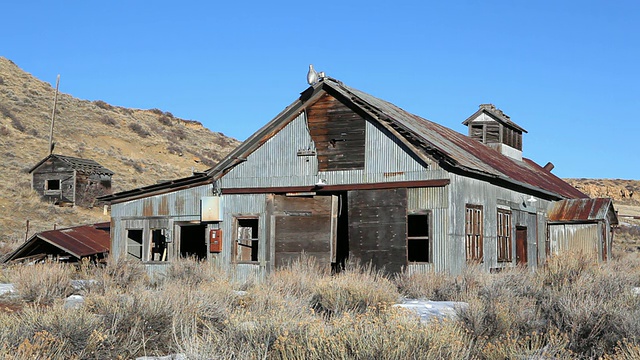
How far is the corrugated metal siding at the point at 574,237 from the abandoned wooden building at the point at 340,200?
7.84ft

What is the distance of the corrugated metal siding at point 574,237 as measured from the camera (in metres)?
23.7

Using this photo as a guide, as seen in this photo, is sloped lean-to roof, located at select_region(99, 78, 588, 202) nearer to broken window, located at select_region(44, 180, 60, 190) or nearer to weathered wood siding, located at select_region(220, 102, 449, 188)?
weathered wood siding, located at select_region(220, 102, 449, 188)

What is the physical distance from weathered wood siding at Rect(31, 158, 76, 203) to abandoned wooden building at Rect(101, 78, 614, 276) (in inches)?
711

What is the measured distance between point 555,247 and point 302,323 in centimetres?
1866

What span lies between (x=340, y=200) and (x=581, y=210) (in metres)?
9.49

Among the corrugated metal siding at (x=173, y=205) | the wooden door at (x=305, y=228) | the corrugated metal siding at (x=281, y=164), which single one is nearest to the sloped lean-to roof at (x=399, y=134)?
the corrugated metal siding at (x=281, y=164)

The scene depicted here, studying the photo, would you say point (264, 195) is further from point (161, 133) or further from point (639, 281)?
point (161, 133)

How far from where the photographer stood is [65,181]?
3938 cm

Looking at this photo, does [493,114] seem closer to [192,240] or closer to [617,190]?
[192,240]

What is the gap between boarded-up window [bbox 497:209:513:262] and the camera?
2038 cm

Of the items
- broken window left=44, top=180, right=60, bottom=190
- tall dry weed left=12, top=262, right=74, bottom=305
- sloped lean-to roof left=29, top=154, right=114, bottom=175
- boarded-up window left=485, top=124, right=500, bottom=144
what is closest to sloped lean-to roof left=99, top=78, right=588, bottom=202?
boarded-up window left=485, top=124, right=500, bottom=144

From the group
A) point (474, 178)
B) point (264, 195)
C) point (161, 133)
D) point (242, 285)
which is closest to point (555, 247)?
point (474, 178)

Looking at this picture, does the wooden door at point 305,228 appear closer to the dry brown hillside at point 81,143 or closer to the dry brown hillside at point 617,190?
the dry brown hillside at point 81,143

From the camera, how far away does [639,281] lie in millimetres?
16125
